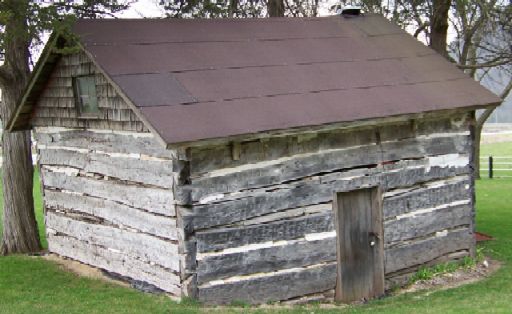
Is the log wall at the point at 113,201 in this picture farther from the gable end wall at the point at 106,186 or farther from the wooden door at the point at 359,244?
the wooden door at the point at 359,244

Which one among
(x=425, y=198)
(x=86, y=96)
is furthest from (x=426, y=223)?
(x=86, y=96)

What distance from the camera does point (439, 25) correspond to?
1677 cm

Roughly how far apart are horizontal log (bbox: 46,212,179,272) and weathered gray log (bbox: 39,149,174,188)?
0.85 m

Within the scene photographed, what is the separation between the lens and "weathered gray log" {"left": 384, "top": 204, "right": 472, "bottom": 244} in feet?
38.0

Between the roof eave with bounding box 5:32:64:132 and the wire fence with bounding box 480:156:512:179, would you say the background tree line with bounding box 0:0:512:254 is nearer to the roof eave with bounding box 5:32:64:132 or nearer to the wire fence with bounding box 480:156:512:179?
the roof eave with bounding box 5:32:64:132

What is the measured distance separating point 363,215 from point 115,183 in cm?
389

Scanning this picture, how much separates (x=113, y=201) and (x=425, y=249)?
5.27 meters

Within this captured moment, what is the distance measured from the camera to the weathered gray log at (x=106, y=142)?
9724 mm

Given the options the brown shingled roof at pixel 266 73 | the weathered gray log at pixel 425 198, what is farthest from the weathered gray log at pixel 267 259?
the brown shingled roof at pixel 266 73

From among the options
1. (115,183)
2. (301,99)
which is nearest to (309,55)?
(301,99)

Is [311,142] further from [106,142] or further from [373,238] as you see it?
[106,142]

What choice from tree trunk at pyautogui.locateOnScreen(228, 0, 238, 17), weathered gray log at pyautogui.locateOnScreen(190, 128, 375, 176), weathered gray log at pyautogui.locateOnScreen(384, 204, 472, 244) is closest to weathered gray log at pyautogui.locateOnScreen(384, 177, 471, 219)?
weathered gray log at pyautogui.locateOnScreen(384, 204, 472, 244)

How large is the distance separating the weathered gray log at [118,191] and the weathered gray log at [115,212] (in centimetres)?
9

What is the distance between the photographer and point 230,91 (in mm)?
10062
